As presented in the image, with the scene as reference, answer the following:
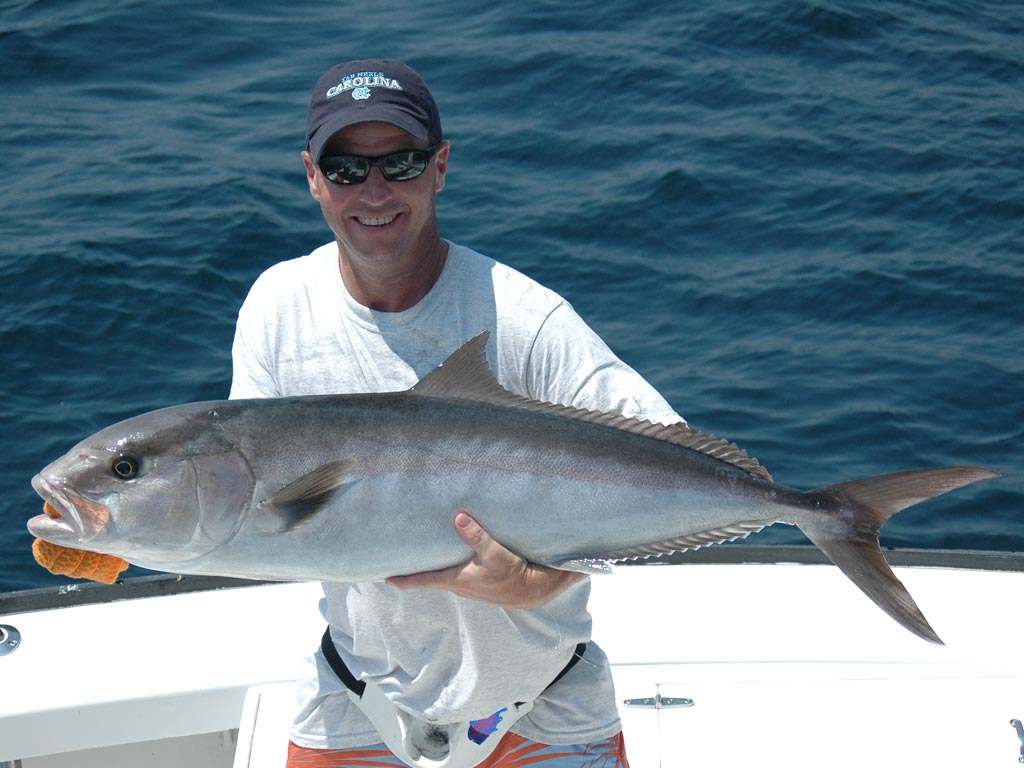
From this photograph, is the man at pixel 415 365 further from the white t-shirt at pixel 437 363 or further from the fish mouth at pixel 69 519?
the fish mouth at pixel 69 519

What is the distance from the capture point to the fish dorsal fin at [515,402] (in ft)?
8.89

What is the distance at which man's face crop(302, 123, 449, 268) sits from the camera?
292cm

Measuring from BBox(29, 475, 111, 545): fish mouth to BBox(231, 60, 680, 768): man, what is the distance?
63 cm

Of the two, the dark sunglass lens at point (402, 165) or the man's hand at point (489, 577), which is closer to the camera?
the man's hand at point (489, 577)

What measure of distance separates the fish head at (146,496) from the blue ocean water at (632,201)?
3940mm

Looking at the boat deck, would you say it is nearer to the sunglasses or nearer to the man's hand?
the man's hand

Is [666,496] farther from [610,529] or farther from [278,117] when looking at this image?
[278,117]

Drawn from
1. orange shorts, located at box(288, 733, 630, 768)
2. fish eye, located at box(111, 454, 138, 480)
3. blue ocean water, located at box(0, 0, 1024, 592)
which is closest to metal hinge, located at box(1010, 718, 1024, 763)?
orange shorts, located at box(288, 733, 630, 768)

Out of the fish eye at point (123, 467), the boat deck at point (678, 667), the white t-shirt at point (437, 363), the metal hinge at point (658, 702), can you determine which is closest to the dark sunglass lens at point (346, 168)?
the white t-shirt at point (437, 363)

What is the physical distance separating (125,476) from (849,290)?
6.33 meters

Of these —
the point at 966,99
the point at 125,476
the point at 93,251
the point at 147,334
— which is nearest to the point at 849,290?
the point at 966,99

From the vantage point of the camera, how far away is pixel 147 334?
7887mm

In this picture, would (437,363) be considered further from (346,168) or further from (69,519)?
(69,519)

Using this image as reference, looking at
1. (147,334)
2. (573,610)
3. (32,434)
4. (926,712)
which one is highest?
(147,334)
